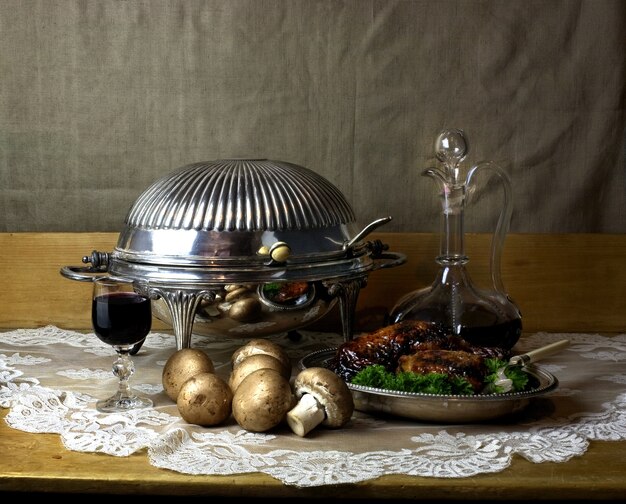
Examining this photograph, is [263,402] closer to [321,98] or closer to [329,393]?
[329,393]

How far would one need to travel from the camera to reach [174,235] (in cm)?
139

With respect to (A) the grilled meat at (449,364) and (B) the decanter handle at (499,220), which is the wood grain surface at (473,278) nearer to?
(B) the decanter handle at (499,220)

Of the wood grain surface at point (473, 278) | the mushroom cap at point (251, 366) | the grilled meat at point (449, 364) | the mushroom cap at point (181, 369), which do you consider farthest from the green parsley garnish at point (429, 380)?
the wood grain surface at point (473, 278)

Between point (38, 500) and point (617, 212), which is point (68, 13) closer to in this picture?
point (38, 500)

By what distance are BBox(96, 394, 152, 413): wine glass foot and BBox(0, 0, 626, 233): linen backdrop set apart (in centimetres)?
64

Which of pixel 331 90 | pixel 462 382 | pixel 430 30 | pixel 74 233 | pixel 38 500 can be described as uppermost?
pixel 430 30

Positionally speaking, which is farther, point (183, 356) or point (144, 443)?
point (183, 356)

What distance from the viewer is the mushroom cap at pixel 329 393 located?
1119 millimetres

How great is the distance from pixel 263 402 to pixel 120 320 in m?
0.25

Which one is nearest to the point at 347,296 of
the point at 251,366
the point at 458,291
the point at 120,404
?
the point at 458,291

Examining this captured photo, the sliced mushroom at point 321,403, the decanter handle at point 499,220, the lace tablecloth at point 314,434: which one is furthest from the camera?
the decanter handle at point 499,220

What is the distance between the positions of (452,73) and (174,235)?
71 centimetres

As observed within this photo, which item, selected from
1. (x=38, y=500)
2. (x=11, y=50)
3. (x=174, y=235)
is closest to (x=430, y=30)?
(x=174, y=235)

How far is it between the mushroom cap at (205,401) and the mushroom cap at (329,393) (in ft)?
0.32
